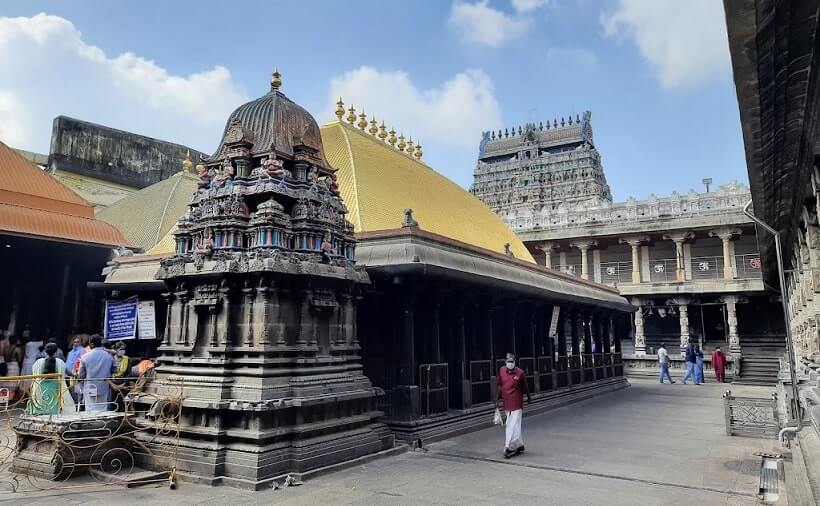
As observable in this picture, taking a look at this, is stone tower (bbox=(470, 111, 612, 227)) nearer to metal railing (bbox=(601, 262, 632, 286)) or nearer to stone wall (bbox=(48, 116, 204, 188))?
metal railing (bbox=(601, 262, 632, 286))

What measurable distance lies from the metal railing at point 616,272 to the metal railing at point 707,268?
173 inches

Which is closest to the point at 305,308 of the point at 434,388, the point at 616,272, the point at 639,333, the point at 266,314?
the point at 266,314

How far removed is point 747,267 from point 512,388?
119ft

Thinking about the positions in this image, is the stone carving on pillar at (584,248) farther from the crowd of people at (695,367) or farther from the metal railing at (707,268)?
the crowd of people at (695,367)

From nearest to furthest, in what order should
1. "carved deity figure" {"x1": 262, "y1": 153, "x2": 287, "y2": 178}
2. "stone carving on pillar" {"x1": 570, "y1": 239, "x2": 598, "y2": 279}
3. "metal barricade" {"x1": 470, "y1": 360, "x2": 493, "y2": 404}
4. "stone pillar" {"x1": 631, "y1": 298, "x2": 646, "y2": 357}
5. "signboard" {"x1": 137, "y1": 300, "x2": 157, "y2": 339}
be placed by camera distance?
"carved deity figure" {"x1": 262, "y1": 153, "x2": 287, "y2": 178}, "metal barricade" {"x1": 470, "y1": 360, "x2": 493, "y2": 404}, "signboard" {"x1": 137, "y1": 300, "x2": 157, "y2": 339}, "stone pillar" {"x1": 631, "y1": 298, "x2": 646, "y2": 357}, "stone carving on pillar" {"x1": 570, "y1": 239, "x2": 598, "y2": 279}

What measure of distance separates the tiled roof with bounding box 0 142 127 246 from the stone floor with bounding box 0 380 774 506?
33.6 ft

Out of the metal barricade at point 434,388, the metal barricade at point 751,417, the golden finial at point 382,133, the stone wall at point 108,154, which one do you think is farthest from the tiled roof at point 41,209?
the metal barricade at point 751,417

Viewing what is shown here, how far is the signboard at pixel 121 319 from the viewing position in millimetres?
14383

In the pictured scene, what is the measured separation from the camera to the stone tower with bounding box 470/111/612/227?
202 ft


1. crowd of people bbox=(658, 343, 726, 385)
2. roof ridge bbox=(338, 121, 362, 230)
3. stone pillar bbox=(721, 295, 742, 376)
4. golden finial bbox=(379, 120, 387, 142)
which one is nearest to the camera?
roof ridge bbox=(338, 121, 362, 230)

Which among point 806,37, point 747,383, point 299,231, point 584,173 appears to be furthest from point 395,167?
point 584,173

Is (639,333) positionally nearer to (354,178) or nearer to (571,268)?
(571,268)

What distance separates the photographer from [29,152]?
32594 mm

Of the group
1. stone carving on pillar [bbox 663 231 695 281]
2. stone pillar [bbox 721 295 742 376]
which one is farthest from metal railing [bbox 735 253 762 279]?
stone carving on pillar [bbox 663 231 695 281]
